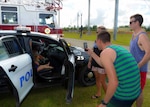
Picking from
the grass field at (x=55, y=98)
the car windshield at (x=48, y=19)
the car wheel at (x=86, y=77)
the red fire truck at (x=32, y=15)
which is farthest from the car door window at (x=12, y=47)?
the car windshield at (x=48, y=19)

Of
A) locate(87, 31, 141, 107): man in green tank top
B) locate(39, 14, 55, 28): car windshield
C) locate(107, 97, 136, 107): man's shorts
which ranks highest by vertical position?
locate(39, 14, 55, 28): car windshield

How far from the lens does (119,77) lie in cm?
226

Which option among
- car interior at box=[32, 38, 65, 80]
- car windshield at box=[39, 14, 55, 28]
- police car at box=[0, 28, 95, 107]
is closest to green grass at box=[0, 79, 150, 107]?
police car at box=[0, 28, 95, 107]

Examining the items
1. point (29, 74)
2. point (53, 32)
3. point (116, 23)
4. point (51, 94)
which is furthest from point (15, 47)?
point (116, 23)

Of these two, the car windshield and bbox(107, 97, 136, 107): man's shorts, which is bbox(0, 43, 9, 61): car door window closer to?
bbox(107, 97, 136, 107): man's shorts

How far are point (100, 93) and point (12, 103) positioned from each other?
1.87m

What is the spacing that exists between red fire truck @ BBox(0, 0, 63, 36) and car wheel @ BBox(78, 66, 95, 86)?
688 centimetres

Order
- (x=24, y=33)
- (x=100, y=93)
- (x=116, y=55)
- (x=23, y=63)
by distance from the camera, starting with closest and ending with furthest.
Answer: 1. (x=116, y=55)
2. (x=23, y=63)
3. (x=24, y=33)
4. (x=100, y=93)

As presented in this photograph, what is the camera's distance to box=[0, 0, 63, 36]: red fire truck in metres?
12.4

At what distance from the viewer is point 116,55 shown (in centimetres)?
223

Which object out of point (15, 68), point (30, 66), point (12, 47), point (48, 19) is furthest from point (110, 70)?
point (48, 19)

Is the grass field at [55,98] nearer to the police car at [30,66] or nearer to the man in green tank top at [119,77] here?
the police car at [30,66]

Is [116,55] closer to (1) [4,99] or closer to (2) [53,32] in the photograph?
(1) [4,99]

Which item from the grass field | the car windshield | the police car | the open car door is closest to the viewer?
the open car door
